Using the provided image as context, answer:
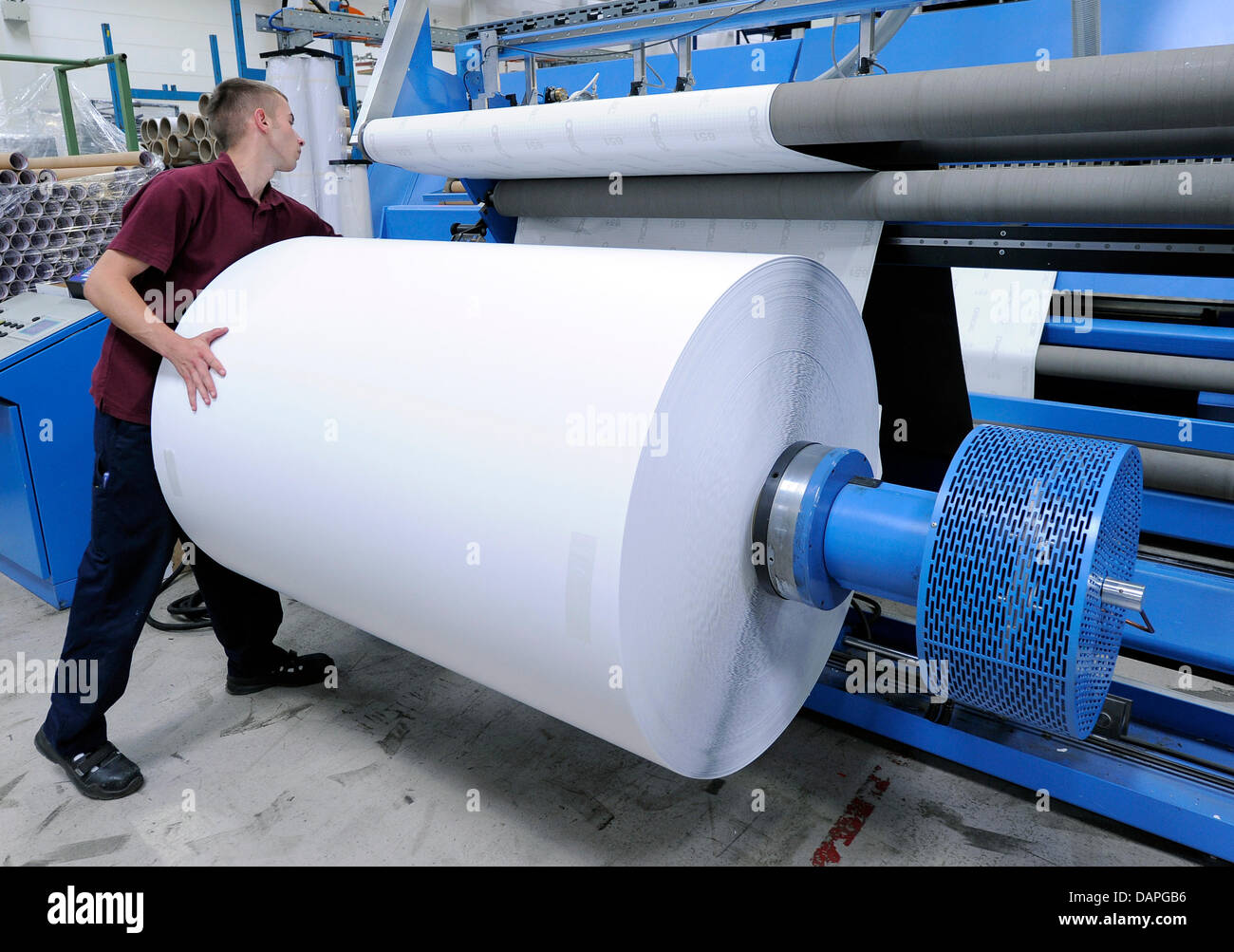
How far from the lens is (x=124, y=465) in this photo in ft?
5.15

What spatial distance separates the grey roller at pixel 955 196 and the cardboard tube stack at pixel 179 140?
2175mm

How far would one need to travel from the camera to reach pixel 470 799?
60.0 inches

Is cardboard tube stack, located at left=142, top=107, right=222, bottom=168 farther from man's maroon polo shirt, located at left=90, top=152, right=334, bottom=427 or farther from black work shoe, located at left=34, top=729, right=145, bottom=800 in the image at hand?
black work shoe, located at left=34, top=729, right=145, bottom=800

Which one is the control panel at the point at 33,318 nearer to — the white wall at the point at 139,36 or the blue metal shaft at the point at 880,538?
the blue metal shaft at the point at 880,538

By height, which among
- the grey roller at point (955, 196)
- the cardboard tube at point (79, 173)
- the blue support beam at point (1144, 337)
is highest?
the cardboard tube at point (79, 173)

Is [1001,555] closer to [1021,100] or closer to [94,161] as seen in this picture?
[1021,100]

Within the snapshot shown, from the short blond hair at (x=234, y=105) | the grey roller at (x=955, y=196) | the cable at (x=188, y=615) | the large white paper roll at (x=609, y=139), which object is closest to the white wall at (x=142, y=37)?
the large white paper roll at (x=609, y=139)

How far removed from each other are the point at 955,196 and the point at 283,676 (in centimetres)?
162

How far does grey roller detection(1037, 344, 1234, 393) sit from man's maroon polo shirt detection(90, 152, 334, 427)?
2193 millimetres

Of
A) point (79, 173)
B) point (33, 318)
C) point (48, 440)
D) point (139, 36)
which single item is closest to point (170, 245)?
point (48, 440)

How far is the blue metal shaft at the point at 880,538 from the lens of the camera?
113cm

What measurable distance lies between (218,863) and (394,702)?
501mm

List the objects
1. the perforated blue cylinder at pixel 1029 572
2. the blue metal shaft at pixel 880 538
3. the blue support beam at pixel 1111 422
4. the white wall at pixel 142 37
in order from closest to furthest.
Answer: the perforated blue cylinder at pixel 1029 572
the blue metal shaft at pixel 880 538
the blue support beam at pixel 1111 422
the white wall at pixel 142 37

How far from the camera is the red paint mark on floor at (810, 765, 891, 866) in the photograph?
1.38m
